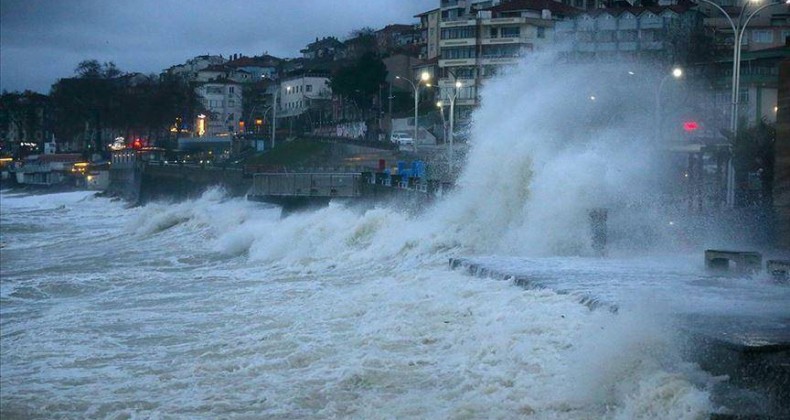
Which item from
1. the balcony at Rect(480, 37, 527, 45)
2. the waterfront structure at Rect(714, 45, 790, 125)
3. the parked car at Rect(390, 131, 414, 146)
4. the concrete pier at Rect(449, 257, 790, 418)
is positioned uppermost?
the balcony at Rect(480, 37, 527, 45)

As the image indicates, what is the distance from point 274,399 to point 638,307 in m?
4.22

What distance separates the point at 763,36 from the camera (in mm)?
36906

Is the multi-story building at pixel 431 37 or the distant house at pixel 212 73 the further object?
the distant house at pixel 212 73

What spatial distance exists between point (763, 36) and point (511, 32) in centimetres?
2137

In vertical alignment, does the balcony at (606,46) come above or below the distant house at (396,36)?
below

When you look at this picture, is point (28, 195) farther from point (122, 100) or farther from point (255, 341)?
point (255, 341)

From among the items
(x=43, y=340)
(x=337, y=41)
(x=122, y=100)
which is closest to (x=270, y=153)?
(x=122, y=100)

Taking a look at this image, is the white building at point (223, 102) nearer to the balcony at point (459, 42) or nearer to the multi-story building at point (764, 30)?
the balcony at point (459, 42)

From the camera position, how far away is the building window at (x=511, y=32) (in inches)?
2190

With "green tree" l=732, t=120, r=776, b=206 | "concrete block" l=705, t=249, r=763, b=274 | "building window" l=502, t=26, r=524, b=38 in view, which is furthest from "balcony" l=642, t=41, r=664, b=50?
"concrete block" l=705, t=249, r=763, b=274

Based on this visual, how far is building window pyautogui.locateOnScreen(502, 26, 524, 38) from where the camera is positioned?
182ft

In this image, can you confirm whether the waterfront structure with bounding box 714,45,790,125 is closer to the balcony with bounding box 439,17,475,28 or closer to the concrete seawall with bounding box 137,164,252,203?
the concrete seawall with bounding box 137,164,252,203

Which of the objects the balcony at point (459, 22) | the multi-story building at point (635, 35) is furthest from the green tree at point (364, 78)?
the multi-story building at point (635, 35)

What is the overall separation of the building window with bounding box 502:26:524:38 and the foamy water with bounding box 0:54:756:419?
24002 mm
